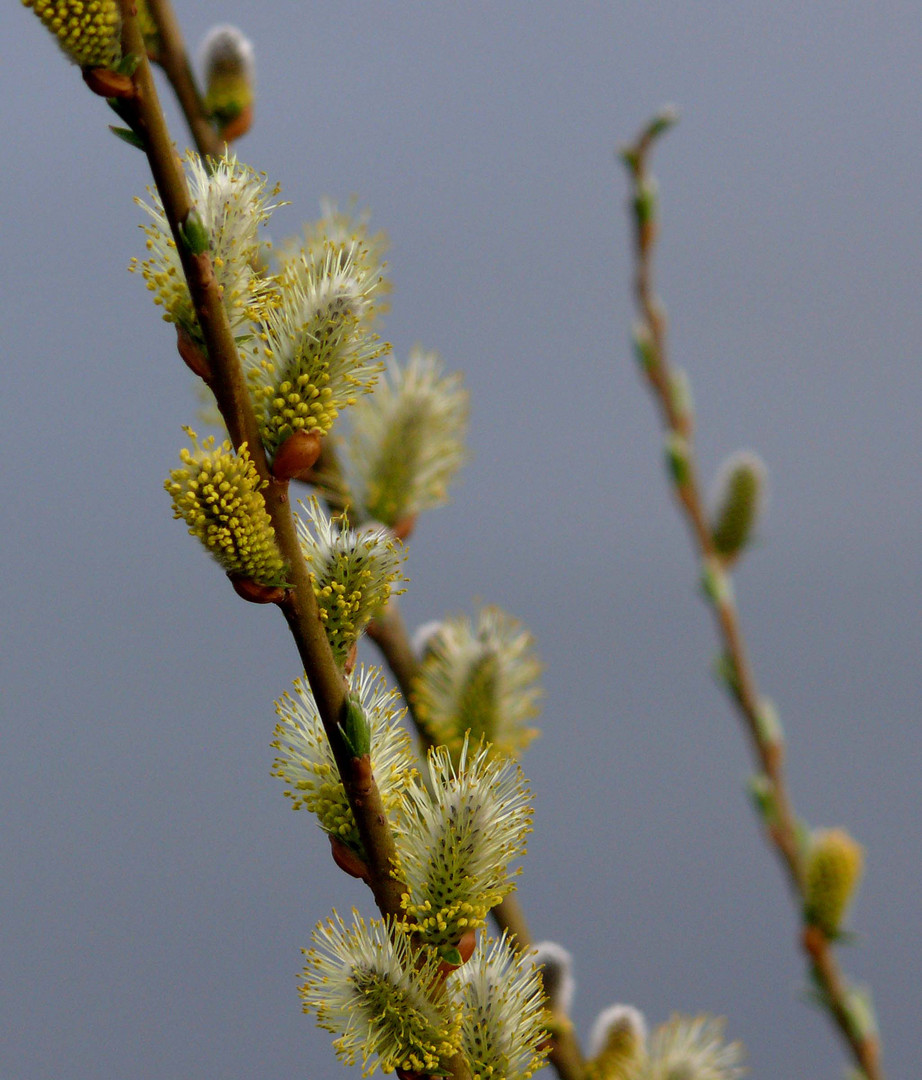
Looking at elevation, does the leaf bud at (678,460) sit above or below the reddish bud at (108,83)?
above

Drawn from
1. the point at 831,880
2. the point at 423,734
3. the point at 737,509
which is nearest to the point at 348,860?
the point at 423,734

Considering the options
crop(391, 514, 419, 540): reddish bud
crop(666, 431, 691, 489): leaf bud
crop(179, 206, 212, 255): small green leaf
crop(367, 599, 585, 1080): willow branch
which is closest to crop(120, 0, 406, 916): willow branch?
crop(179, 206, 212, 255): small green leaf

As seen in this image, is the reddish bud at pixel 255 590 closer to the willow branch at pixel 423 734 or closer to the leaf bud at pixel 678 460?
the willow branch at pixel 423 734

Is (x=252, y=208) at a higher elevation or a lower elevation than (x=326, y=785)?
higher

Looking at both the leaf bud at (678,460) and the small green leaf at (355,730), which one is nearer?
the small green leaf at (355,730)

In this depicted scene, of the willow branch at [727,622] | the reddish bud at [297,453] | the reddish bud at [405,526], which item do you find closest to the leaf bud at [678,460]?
the willow branch at [727,622]

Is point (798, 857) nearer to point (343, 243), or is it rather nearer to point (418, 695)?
point (418, 695)

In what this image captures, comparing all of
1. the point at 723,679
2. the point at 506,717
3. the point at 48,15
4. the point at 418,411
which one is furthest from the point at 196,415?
the point at 723,679

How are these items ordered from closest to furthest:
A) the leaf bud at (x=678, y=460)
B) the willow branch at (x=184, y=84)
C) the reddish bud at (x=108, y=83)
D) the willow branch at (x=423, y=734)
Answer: the reddish bud at (x=108, y=83), the willow branch at (x=423, y=734), the willow branch at (x=184, y=84), the leaf bud at (x=678, y=460)

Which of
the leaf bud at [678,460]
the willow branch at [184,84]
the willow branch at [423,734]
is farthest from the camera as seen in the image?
the leaf bud at [678,460]
